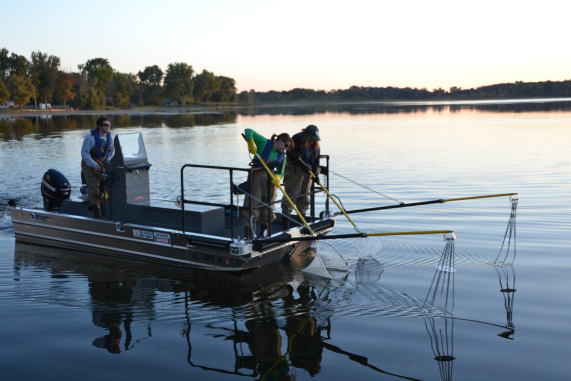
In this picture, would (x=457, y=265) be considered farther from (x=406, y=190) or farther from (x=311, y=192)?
(x=406, y=190)

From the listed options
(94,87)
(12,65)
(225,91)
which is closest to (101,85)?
(94,87)

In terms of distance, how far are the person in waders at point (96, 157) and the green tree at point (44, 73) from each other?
12224 cm

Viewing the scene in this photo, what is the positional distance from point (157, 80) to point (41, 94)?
192 ft

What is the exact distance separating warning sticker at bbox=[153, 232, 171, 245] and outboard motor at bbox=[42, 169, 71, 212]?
105 inches

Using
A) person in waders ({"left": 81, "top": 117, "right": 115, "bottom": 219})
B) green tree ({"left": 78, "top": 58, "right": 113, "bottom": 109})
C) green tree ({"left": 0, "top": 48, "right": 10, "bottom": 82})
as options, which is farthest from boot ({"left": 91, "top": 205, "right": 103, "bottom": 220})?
green tree ({"left": 0, "top": 48, "right": 10, "bottom": 82})

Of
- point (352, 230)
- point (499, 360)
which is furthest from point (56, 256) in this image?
point (499, 360)

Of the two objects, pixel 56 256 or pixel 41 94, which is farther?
pixel 41 94

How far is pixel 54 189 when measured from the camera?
9359mm

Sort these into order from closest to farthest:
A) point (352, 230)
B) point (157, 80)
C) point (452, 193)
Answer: point (352, 230) → point (452, 193) → point (157, 80)

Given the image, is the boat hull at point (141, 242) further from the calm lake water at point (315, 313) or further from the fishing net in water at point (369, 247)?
the fishing net in water at point (369, 247)

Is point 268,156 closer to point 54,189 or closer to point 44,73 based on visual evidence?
point 54,189

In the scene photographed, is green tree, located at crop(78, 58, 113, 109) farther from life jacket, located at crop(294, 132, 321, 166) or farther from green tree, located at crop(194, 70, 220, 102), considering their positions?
life jacket, located at crop(294, 132, 321, 166)

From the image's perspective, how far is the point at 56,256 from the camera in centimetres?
888

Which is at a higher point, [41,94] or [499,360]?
[41,94]
